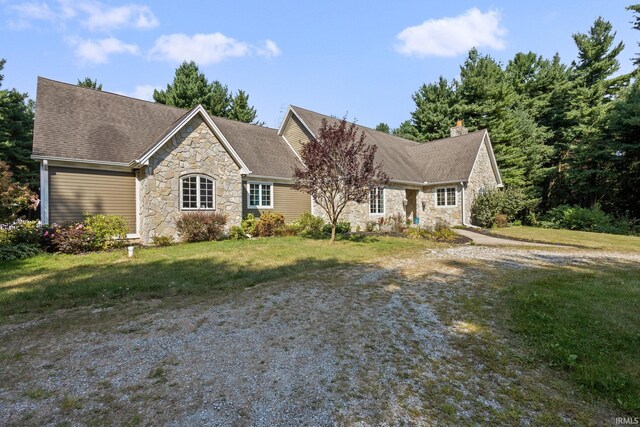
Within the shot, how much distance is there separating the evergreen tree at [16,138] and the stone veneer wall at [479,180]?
3111cm

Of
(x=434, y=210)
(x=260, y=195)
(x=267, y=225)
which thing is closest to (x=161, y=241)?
(x=267, y=225)

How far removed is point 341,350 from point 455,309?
2614 millimetres

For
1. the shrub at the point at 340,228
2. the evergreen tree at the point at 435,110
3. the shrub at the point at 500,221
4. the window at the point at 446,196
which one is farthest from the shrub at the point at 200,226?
the evergreen tree at the point at 435,110

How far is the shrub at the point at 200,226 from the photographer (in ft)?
42.4

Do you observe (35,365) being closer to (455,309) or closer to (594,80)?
(455,309)

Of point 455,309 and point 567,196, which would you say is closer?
point 455,309

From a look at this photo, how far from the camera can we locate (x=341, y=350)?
396 cm

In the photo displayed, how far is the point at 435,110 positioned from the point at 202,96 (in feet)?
82.0

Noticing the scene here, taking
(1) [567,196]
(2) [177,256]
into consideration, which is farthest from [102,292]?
(1) [567,196]

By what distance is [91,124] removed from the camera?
13.9 metres

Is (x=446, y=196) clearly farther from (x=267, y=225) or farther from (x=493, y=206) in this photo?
(x=267, y=225)

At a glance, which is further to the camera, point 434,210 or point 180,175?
point 434,210

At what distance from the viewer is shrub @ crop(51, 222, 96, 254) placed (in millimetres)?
10469

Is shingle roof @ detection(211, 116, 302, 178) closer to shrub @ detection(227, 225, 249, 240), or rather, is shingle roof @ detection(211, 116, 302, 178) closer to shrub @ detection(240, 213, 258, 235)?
shrub @ detection(240, 213, 258, 235)
